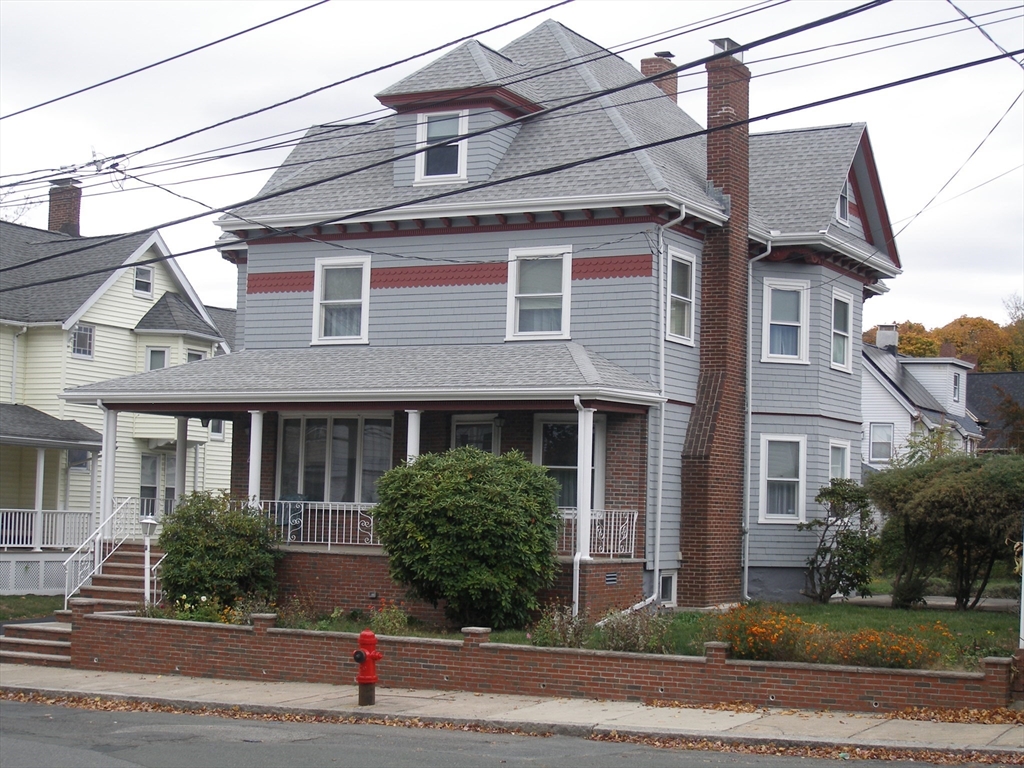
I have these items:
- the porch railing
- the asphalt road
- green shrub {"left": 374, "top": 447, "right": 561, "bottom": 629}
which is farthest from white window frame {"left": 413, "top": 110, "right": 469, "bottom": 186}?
the asphalt road

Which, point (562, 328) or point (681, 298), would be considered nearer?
point (562, 328)

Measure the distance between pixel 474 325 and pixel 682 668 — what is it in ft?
32.9

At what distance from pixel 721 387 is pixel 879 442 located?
2625 cm

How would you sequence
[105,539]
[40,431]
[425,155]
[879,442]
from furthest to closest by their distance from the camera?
1. [879,442]
2. [40,431]
3. [425,155]
4. [105,539]

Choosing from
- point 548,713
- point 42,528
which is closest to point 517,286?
point 548,713

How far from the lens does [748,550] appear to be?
2358cm

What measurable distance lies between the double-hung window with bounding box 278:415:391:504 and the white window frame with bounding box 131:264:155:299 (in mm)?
15070

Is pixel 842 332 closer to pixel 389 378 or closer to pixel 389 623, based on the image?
pixel 389 378

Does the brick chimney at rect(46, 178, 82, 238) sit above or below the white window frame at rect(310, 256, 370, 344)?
above

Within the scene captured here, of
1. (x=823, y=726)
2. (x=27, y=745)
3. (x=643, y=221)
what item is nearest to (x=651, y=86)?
(x=643, y=221)

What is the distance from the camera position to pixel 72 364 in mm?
34406

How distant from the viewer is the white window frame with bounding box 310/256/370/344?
2386 cm

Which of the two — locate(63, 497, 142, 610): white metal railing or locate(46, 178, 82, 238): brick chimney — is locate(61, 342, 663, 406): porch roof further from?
locate(46, 178, 82, 238): brick chimney

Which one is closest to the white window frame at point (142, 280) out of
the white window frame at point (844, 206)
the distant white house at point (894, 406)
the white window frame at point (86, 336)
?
the white window frame at point (86, 336)
